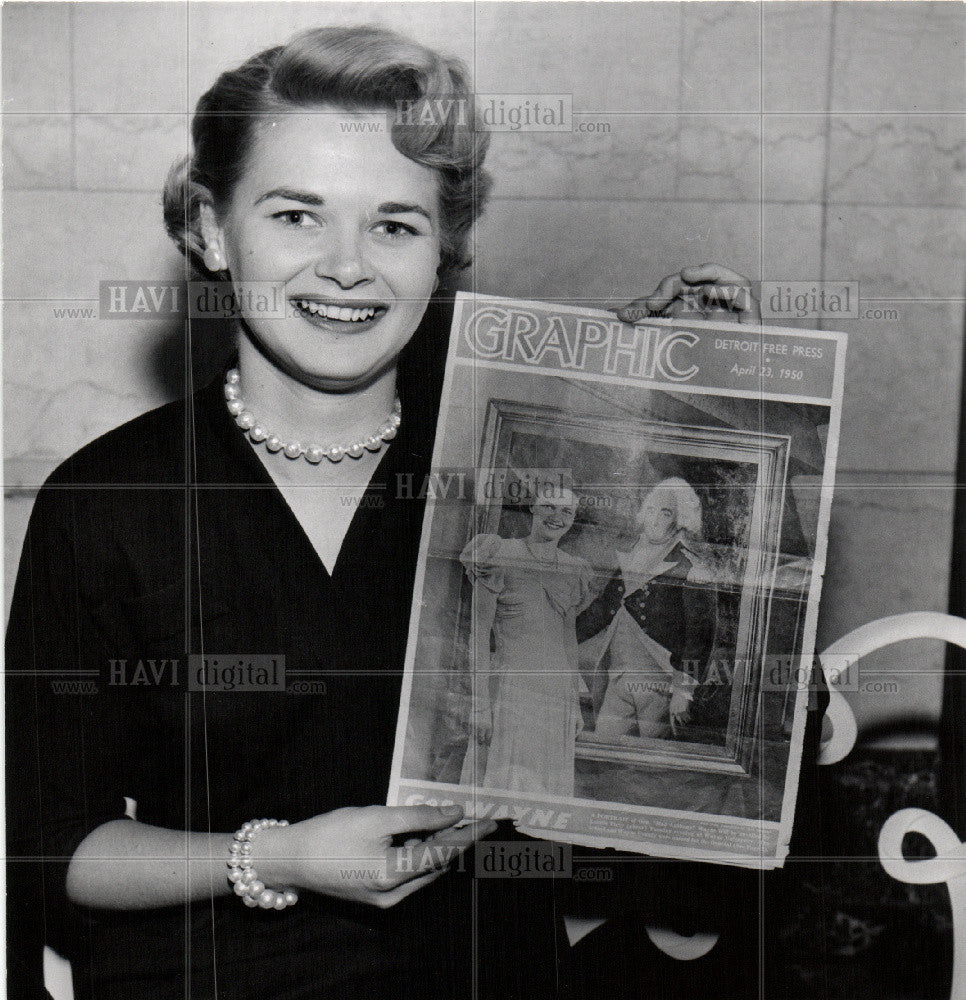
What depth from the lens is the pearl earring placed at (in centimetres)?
112

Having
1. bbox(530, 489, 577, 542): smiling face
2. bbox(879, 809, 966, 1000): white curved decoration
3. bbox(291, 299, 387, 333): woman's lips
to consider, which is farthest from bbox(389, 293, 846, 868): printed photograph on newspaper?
bbox(879, 809, 966, 1000): white curved decoration

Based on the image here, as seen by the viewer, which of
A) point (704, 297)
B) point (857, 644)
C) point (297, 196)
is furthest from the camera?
point (857, 644)

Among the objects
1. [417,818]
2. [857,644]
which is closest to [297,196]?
[417,818]

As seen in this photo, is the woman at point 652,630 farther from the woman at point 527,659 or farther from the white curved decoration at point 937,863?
the white curved decoration at point 937,863

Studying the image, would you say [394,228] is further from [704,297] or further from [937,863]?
[937,863]

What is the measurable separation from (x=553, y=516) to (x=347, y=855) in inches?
16.5

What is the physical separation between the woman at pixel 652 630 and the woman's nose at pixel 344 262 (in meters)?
0.39

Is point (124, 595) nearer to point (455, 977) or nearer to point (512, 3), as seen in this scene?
point (455, 977)

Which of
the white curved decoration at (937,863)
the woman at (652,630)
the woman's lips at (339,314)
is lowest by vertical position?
the white curved decoration at (937,863)

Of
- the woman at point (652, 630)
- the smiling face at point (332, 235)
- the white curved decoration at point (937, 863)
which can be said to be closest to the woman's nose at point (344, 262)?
the smiling face at point (332, 235)

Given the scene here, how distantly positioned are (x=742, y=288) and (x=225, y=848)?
0.83 metres

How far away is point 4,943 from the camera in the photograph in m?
1.17

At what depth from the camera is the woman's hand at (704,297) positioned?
117 centimetres

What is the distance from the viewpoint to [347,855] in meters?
1.09
